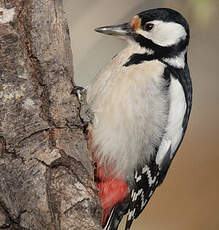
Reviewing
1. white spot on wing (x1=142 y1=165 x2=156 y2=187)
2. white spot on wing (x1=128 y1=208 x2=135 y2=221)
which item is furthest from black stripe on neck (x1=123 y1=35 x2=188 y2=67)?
white spot on wing (x1=128 y1=208 x2=135 y2=221)

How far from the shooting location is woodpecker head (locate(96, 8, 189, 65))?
8.21 feet

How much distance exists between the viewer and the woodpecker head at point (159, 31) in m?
2.50

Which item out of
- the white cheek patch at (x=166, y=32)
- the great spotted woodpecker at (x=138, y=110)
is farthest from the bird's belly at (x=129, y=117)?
the white cheek patch at (x=166, y=32)

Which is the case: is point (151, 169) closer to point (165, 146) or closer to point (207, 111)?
point (165, 146)

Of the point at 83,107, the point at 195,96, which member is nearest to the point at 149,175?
the point at 83,107

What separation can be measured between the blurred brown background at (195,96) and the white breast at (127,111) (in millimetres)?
864

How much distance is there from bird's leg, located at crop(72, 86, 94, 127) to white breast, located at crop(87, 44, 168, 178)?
5 cm

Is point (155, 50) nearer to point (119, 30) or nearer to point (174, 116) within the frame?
point (119, 30)

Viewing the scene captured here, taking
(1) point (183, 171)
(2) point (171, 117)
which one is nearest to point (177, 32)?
(2) point (171, 117)

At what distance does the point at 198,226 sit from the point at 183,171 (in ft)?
1.16

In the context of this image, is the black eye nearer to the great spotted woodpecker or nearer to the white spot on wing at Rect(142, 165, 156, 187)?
the great spotted woodpecker

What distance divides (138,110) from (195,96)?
5.50 ft

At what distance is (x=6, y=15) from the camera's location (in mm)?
1901

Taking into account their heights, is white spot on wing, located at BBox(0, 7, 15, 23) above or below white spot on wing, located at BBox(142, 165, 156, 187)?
above
